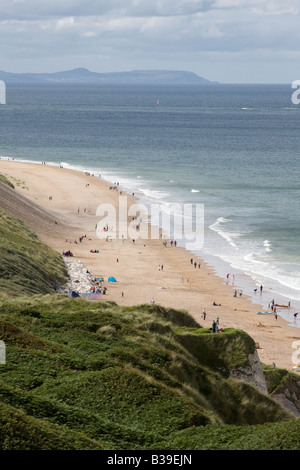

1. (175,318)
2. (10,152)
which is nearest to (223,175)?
(10,152)

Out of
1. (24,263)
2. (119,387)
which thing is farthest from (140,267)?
(119,387)

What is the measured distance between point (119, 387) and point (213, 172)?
8745 centimetres

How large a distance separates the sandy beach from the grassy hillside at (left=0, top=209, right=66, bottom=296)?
3.97 m

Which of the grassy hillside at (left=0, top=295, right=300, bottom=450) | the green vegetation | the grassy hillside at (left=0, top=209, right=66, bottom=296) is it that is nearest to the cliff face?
the green vegetation

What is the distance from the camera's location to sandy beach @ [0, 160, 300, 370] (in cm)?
4169

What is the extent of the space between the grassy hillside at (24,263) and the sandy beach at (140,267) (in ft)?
13.0

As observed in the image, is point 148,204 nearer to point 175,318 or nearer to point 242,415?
point 175,318

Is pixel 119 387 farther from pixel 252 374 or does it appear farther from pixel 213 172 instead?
pixel 213 172

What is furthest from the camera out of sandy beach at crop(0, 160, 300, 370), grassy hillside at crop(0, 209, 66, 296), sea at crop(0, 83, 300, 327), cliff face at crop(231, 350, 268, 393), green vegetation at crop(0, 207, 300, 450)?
sea at crop(0, 83, 300, 327)

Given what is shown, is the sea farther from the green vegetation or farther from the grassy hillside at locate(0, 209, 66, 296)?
the green vegetation

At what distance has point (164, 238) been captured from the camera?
63.9m

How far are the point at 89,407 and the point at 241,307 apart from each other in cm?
3103

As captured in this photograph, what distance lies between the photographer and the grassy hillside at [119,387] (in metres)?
13.8

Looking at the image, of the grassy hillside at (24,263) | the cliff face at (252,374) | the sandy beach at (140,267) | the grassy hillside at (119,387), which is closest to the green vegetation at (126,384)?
the grassy hillside at (119,387)
